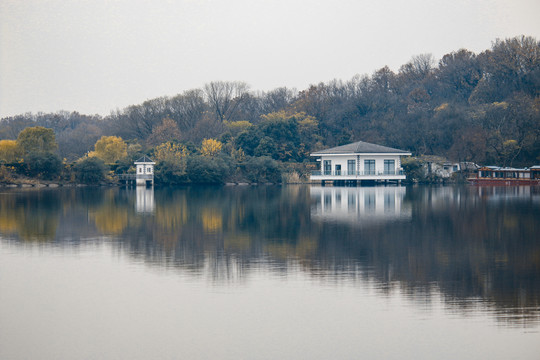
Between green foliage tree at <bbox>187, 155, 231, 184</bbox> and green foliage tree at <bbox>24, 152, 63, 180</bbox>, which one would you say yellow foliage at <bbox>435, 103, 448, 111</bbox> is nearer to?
green foliage tree at <bbox>187, 155, 231, 184</bbox>

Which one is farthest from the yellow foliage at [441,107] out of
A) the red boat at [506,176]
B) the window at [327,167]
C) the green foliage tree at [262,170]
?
the green foliage tree at [262,170]

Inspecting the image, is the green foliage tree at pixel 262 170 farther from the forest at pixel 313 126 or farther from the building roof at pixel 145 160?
the building roof at pixel 145 160

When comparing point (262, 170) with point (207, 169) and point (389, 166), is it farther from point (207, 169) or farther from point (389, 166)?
point (389, 166)

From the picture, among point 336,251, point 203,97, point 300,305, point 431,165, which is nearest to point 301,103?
point 203,97

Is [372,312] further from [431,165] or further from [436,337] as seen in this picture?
[431,165]

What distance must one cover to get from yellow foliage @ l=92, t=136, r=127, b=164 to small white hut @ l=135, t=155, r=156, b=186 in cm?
622

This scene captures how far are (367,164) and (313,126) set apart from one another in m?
Result: 12.1

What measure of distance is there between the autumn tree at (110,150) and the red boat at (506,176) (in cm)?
3360

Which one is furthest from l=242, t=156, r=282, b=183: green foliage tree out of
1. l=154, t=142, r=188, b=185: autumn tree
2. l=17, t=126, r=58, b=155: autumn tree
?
l=17, t=126, r=58, b=155: autumn tree

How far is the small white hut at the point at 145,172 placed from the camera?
52.4 meters

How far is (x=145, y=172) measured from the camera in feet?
173

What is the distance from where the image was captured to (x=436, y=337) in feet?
23.7

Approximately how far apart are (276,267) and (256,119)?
6660 cm

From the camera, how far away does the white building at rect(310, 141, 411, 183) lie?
2094 inches
